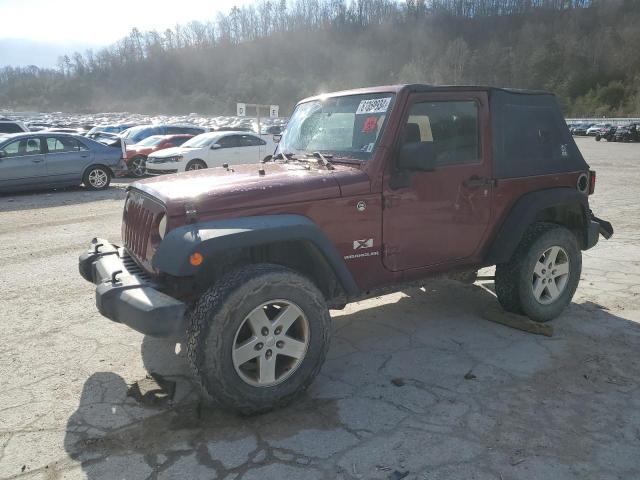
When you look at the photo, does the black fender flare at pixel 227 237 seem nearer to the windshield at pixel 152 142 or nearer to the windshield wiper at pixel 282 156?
the windshield wiper at pixel 282 156

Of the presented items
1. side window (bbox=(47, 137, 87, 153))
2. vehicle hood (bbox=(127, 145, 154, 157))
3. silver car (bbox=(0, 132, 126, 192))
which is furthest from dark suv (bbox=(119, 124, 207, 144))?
side window (bbox=(47, 137, 87, 153))

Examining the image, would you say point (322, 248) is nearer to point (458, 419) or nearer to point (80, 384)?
point (458, 419)

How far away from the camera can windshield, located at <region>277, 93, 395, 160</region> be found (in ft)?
12.3

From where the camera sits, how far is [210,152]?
1499 cm

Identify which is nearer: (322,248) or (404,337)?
(322,248)

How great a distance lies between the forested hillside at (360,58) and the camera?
290 ft

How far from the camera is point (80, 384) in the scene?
11.9 feet

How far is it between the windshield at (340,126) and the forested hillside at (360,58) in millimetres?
79730

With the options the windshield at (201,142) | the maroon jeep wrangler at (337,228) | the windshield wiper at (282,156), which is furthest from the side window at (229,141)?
the windshield wiper at (282,156)

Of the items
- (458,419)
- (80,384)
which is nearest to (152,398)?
(80,384)

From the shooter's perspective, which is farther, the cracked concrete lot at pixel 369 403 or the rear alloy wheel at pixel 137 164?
the rear alloy wheel at pixel 137 164

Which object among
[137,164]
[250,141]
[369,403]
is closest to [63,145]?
[137,164]

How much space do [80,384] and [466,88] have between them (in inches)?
137

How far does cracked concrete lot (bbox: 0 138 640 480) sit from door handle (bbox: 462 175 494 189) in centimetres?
125
